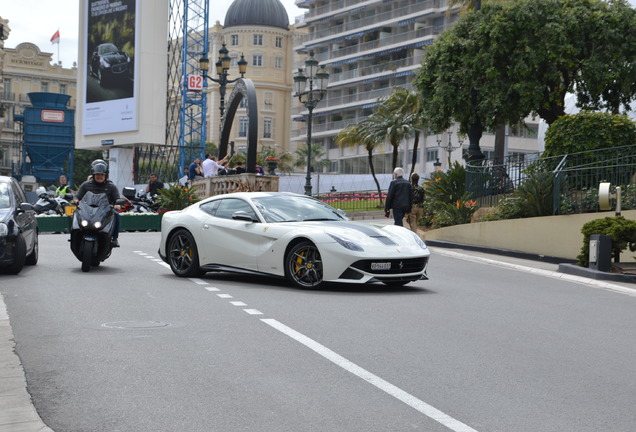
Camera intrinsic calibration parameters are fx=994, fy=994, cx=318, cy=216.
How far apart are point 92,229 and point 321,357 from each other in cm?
826

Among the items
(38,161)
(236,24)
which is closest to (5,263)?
(38,161)

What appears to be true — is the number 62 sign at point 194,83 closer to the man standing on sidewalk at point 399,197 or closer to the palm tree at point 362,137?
the palm tree at point 362,137

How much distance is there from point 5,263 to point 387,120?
55923 mm

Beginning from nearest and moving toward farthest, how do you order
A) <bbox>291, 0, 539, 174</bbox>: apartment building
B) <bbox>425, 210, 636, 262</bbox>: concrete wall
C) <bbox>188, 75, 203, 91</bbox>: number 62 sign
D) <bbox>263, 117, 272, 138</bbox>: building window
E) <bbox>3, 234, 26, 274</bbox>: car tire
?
<bbox>3, 234, 26, 274</bbox>: car tire → <bbox>425, 210, 636, 262</bbox>: concrete wall → <bbox>188, 75, 203, 91</bbox>: number 62 sign → <bbox>291, 0, 539, 174</bbox>: apartment building → <bbox>263, 117, 272, 138</bbox>: building window

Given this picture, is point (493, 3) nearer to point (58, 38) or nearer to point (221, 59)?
point (221, 59)

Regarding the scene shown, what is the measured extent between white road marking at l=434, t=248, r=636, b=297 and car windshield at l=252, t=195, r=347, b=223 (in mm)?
4212

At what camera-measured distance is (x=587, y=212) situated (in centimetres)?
2041

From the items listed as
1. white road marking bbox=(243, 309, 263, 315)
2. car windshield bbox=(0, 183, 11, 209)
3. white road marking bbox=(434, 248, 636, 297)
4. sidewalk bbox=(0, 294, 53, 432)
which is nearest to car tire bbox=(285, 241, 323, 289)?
white road marking bbox=(243, 309, 263, 315)

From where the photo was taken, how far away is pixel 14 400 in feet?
19.6

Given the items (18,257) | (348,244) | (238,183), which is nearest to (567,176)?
(348,244)

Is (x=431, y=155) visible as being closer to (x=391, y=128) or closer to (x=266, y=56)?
(x=391, y=128)

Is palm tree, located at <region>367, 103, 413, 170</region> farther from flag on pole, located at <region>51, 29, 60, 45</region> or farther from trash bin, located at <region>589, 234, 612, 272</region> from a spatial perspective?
flag on pole, located at <region>51, 29, 60, 45</region>

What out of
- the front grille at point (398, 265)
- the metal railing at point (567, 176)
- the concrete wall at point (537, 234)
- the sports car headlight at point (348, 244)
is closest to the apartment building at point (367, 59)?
the metal railing at point (567, 176)

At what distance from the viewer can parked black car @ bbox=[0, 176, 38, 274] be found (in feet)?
47.5
